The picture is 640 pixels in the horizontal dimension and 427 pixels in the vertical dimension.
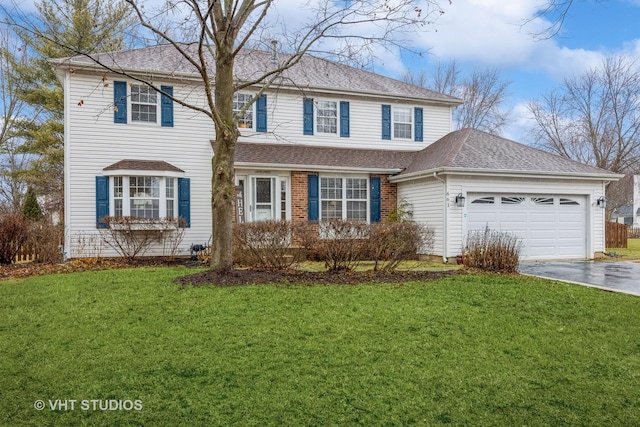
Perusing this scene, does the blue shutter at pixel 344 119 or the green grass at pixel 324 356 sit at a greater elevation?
the blue shutter at pixel 344 119

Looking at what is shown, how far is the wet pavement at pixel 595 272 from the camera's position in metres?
8.96

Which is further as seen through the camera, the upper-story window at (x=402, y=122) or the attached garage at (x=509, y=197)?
the upper-story window at (x=402, y=122)

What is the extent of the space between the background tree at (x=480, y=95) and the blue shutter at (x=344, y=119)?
18.4 m

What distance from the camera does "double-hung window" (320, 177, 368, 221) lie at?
15023mm

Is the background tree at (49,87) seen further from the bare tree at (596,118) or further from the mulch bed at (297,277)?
the bare tree at (596,118)

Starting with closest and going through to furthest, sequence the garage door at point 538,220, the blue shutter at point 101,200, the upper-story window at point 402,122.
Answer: the blue shutter at point 101,200 → the garage door at point 538,220 → the upper-story window at point 402,122

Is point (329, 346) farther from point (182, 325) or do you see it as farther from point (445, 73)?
point (445, 73)

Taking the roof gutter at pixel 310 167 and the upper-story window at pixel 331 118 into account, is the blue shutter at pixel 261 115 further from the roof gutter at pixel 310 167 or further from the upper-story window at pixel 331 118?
the roof gutter at pixel 310 167

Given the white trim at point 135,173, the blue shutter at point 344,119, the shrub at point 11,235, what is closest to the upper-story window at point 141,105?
the white trim at point 135,173

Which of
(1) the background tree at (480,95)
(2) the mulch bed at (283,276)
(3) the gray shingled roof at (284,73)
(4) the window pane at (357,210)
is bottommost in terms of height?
(2) the mulch bed at (283,276)

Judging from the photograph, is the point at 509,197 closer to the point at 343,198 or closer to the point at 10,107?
the point at 343,198

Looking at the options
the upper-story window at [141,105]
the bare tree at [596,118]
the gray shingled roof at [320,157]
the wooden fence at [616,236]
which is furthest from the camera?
the bare tree at [596,118]

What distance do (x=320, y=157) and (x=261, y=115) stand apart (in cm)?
236

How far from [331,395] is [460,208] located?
10.0m
